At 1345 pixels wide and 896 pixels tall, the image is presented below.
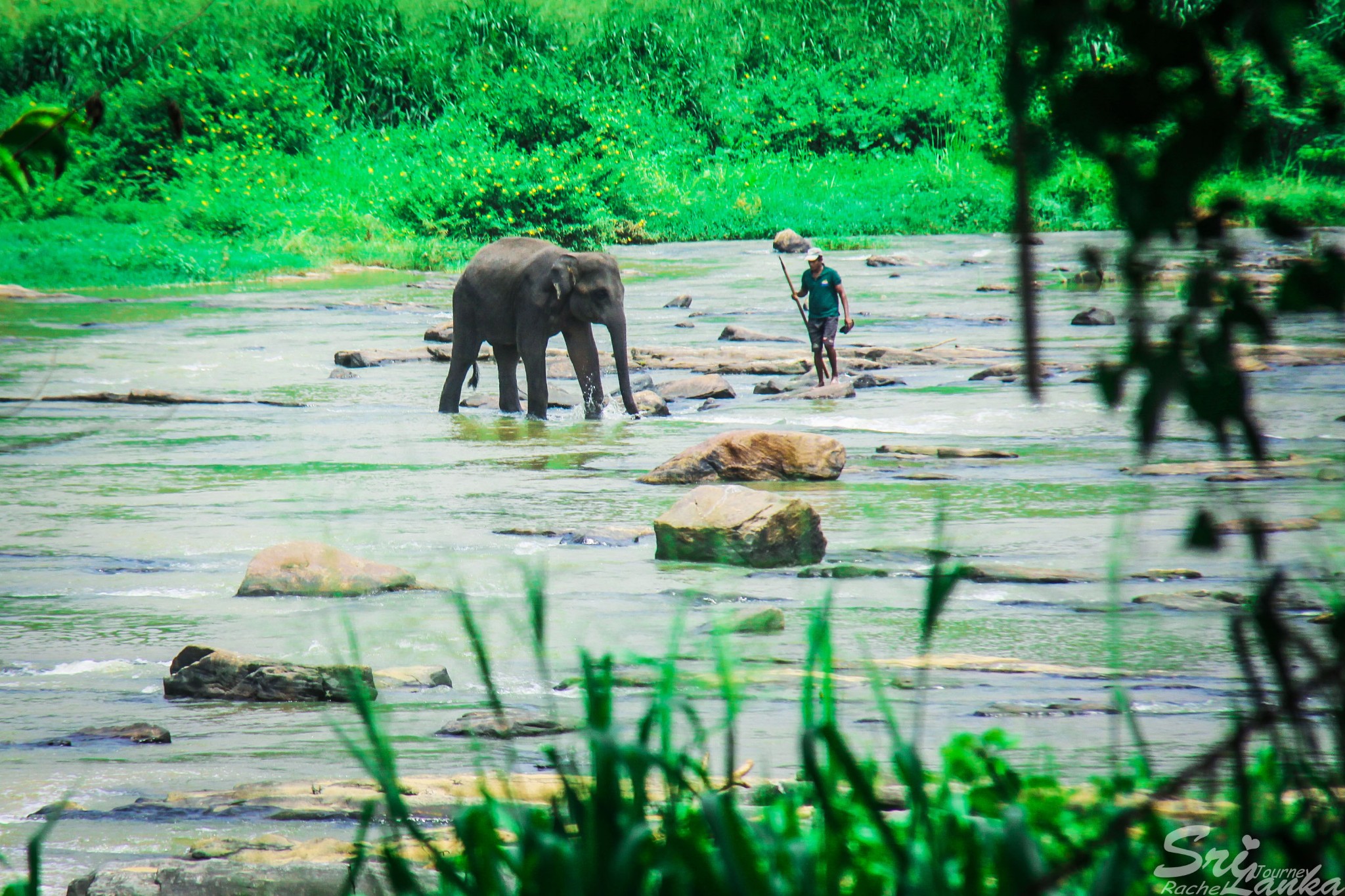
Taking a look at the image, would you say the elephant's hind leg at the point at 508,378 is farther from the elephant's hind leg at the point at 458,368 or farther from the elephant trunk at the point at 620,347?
the elephant trunk at the point at 620,347

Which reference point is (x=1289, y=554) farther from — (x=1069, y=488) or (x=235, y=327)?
(x=235, y=327)

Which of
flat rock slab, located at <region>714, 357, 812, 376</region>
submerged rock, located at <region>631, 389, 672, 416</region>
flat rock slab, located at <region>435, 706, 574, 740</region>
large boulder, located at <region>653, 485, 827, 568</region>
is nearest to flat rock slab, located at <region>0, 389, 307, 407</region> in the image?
submerged rock, located at <region>631, 389, 672, 416</region>

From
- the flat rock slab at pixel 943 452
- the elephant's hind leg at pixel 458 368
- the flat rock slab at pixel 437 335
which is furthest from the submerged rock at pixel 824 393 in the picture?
the flat rock slab at pixel 437 335

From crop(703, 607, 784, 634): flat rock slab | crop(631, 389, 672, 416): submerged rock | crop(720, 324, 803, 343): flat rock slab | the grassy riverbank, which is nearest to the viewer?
crop(703, 607, 784, 634): flat rock slab

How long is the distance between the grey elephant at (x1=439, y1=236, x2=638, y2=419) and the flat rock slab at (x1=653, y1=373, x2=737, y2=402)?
1.12 m

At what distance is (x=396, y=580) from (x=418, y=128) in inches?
Result: 1523

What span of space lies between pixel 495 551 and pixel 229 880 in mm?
5127

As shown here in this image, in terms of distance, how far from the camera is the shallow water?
456 cm

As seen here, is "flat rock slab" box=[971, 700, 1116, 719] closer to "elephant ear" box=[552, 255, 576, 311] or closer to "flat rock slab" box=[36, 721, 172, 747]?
"flat rock slab" box=[36, 721, 172, 747]

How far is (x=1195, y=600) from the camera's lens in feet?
21.6

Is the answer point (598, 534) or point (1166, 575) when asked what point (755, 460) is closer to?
point (598, 534)

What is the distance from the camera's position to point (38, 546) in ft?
28.5

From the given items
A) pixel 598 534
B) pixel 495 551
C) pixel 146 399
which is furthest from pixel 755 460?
pixel 146 399

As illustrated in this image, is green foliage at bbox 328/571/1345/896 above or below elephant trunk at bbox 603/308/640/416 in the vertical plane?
above
